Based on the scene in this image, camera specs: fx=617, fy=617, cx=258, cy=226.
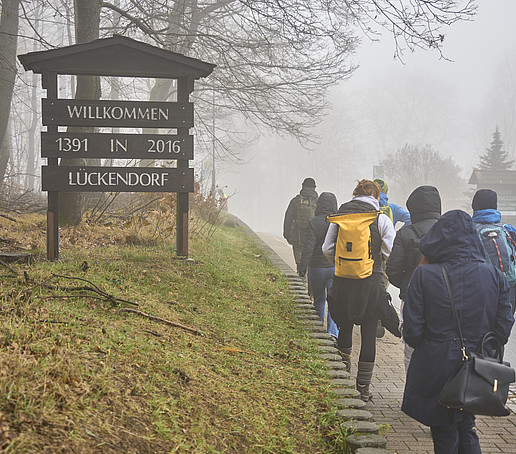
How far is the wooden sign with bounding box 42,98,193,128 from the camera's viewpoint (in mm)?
7520

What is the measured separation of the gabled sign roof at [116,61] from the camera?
24.8ft

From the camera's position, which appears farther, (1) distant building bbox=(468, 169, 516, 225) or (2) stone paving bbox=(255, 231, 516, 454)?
(1) distant building bbox=(468, 169, 516, 225)

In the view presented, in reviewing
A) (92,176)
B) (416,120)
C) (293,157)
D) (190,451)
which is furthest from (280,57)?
(416,120)

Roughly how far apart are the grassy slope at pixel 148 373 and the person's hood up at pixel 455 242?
49.7 inches

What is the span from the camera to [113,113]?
7.61 meters

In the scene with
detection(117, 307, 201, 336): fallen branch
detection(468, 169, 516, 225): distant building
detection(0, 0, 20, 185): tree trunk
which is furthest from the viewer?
detection(468, 169, 516, 225): distant building

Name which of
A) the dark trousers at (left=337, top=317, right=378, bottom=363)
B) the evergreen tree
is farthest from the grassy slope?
the evergreen tree

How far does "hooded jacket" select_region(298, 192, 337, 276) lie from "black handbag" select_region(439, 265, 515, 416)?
381 centimetres

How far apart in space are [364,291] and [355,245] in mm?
434

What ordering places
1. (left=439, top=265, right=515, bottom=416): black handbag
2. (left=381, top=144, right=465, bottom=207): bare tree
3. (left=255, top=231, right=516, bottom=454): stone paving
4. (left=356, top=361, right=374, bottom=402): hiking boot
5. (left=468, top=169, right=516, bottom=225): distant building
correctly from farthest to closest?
(left=381, top=144, right=465, bottom=207): bare tree → (left=468, top=169, right=516, bottom=225): distant building → (left=356, top=361, right=374, bottom=402): hiking boot → (left=255, top=231, right=516, bottom=454): stone paving → (left=439, top=265, right=515, bottom=416): black handbag

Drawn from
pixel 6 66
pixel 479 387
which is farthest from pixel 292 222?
pixel 6 66

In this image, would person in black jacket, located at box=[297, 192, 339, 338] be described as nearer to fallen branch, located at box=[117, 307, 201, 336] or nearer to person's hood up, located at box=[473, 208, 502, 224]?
person's hood up, located at box=[473, 208, 502, 224]

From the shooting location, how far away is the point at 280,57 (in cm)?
1748

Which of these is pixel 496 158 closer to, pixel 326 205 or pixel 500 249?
pixel 326 205
